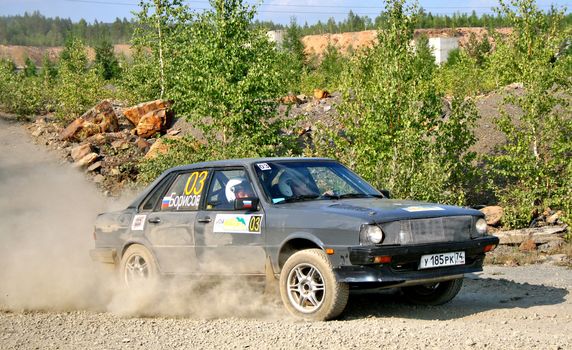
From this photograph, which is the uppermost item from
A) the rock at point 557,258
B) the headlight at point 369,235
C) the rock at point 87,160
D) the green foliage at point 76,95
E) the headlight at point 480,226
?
the green foliage at point 76,95

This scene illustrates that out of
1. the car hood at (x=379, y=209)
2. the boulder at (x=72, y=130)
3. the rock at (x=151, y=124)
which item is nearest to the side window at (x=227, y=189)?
the car hood at (x=379, y=209)

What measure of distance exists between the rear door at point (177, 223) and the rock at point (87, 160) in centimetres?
2179

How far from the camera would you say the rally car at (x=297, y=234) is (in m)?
7.64

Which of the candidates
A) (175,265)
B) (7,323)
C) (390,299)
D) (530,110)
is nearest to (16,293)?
(7,323)

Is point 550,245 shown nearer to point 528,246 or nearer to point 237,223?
point 528,246

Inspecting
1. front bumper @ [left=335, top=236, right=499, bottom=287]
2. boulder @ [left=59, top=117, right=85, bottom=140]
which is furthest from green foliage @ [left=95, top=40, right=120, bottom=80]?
front bumper @ [left=335, top=236, right=499, bottom=287]

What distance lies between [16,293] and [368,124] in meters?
10.4

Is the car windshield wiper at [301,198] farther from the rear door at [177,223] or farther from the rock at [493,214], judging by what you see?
the rock at [493,214]

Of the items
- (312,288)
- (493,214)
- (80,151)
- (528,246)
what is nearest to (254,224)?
(312,288)

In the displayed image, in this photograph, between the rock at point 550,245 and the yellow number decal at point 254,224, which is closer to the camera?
the yellow number decal at point 254,224

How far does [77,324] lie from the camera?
8.22 m

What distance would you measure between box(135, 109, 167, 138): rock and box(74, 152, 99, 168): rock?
349 cm

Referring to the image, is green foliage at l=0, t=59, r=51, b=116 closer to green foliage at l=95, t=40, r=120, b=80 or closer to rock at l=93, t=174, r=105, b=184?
rock at l=93, t=174, r=105, b=184

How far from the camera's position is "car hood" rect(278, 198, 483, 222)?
25.3 feet
